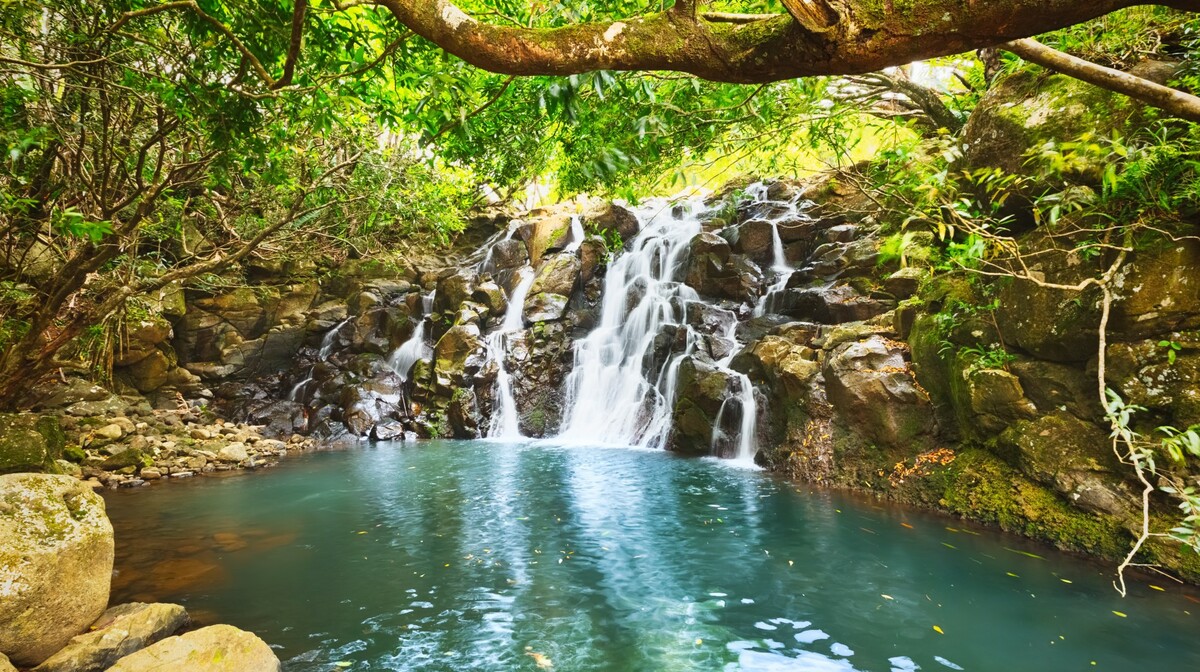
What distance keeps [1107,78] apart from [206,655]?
21.2 ft

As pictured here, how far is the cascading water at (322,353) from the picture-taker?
18.2m

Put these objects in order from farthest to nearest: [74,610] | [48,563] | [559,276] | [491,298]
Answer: [491,298], [559,276], [74,610], [48,563]

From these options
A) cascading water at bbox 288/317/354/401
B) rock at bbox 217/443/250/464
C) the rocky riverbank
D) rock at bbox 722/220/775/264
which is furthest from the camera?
cascading water at bbox 288/317/354/401

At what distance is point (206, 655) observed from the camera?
3654 millimetres

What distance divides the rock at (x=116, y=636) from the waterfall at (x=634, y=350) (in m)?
10.6

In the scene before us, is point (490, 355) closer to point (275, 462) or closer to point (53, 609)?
point (275, 462)

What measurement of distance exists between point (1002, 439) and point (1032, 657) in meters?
3.37

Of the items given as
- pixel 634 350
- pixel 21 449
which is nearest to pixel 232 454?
pixel 21 449

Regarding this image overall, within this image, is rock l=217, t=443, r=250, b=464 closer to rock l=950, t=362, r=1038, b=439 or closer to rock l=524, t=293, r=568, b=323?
rock l=524, t=293, r=568, b=323

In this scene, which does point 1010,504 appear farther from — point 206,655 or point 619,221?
point 619,221

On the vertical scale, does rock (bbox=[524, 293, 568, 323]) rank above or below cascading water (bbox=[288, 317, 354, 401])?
above

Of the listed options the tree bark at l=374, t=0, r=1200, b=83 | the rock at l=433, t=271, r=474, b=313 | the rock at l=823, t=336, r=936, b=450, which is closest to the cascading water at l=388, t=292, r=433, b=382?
the rock at l=433, t=271, r=474, b=313

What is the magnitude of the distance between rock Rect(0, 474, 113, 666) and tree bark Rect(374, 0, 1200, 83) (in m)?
4.47

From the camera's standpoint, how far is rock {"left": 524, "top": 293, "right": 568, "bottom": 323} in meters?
18.3
